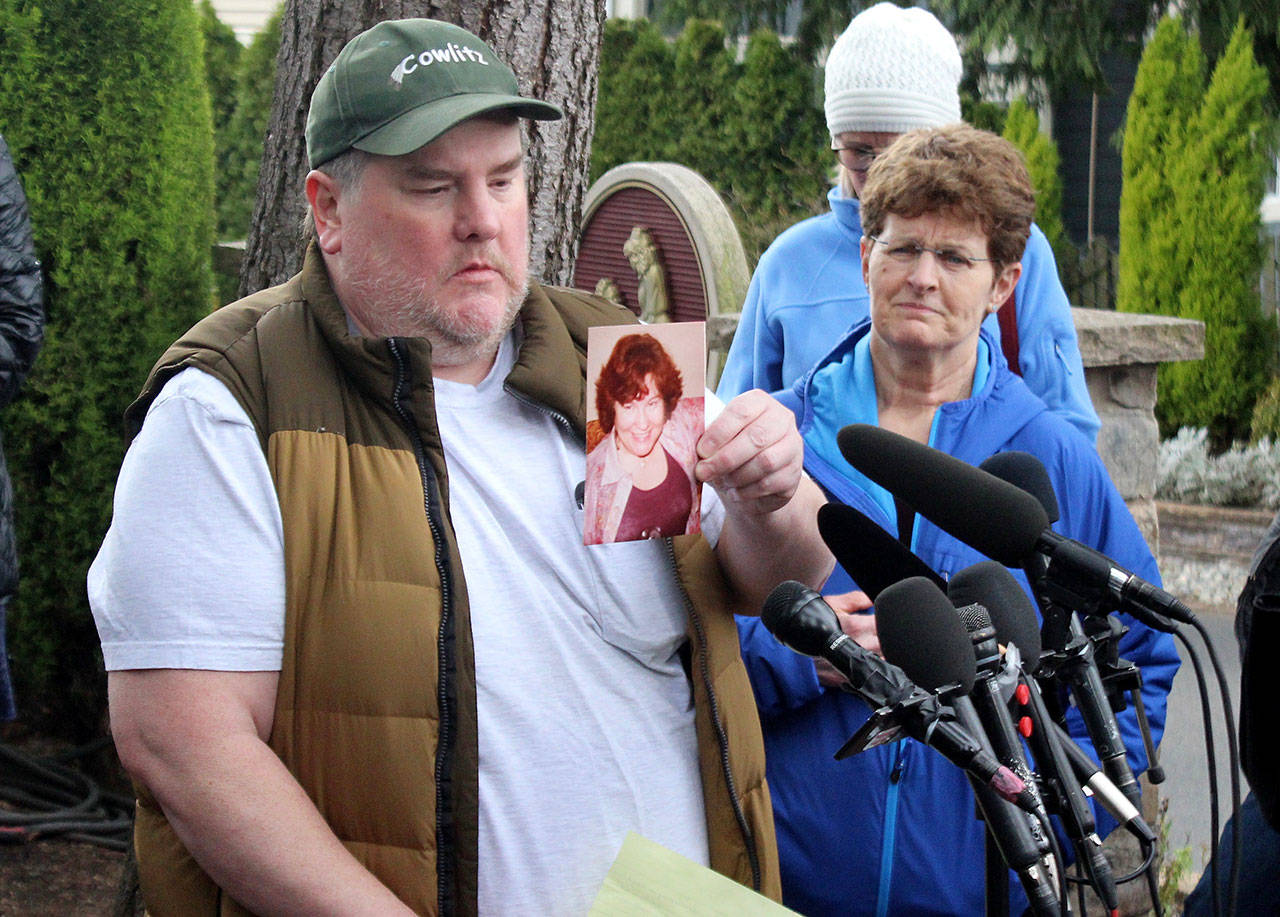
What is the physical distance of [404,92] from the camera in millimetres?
1910

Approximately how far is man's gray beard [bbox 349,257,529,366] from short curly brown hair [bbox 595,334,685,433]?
0.25 m

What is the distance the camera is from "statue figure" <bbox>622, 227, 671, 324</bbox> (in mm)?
5090

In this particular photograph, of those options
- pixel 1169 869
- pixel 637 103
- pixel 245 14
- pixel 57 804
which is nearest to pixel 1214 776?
pixel 1169 869

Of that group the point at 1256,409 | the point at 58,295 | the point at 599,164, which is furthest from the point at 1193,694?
the point at 599,164

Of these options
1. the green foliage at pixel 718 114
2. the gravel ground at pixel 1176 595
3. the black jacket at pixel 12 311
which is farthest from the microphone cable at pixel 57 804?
the green foliage at pixel 718 114

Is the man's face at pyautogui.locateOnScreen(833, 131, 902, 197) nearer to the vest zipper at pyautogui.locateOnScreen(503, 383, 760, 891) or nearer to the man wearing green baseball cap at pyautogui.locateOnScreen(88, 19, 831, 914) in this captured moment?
the man wearing green baseball cap at pyautogui.locateOnScreen(88, 19, 831, 914)

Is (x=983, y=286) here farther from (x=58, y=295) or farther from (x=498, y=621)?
(x=58, y=295)

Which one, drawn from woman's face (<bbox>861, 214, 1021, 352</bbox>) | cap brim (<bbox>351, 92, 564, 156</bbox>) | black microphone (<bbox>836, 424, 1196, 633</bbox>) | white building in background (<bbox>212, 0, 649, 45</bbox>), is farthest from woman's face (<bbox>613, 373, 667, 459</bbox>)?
white building in background (<bbox>212, 0, 649, 45</bbox>)

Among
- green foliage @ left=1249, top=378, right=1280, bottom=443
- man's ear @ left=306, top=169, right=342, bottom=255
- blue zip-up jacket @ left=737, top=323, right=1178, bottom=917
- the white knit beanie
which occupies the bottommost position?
green foliage @ left=1249, top=378, right=1280, bottom=443

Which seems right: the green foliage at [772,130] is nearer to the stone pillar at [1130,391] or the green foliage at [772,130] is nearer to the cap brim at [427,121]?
the stone pillar at [1130,391]

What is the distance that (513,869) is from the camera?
74.0 inches

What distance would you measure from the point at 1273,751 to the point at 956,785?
1.53 feet

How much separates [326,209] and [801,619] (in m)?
0.96

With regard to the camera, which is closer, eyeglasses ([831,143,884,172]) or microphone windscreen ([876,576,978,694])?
microphone windscreen ([876,576,978,694])
